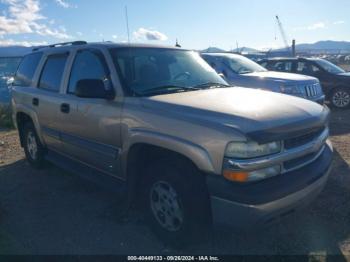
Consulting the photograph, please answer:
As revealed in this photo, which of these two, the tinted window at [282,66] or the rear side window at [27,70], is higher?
the rear side window at [27,70]

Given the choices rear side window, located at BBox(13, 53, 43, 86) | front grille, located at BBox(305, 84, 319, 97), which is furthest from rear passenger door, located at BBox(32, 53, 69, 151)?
front grille, located at BBox(305, 84, 319, 97)

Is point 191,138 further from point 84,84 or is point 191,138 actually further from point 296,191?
point 84,84

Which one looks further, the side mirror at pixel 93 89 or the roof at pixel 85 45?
the roof at pixel 85 45

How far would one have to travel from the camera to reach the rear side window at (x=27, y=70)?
18.8 feet

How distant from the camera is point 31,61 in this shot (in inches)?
232

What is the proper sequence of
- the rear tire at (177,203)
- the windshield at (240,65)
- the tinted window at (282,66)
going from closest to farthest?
the rear tire at (177,203)
the windshield at (240,65)
the tinted window at (282,66)

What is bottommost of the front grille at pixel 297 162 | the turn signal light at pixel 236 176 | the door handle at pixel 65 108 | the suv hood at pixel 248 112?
the front grille at pixel 297 162

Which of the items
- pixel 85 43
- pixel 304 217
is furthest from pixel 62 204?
pixel 304 217

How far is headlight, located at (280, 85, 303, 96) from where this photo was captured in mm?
8047

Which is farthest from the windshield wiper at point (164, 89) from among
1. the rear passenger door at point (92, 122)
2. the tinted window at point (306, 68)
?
the tinted window at point (306, 68)

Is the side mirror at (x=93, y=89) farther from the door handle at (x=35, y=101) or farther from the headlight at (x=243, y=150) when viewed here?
the door handle at (x=35, y=101)

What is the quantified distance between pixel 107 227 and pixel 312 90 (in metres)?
6.33

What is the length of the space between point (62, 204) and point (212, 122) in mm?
2708

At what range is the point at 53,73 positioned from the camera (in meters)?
5.11
